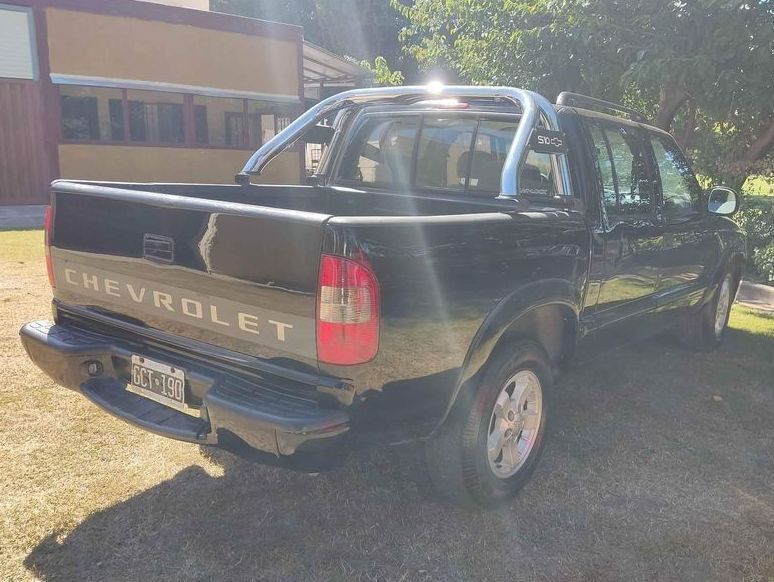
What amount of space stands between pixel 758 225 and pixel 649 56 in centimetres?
328

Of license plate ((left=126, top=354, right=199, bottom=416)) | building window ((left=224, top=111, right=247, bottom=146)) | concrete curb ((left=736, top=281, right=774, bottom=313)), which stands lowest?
concrete curb ((left=736, top=281, right=774, bottom=313))

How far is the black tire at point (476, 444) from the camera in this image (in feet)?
8.98

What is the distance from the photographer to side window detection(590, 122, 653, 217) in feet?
11.9

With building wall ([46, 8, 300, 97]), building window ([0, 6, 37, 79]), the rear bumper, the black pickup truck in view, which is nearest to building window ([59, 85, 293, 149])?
building wall ([46, 8, 300, 97])

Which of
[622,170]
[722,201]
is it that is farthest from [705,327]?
[622,170]

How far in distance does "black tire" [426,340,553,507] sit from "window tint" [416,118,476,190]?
123 cm

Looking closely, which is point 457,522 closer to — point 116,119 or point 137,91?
point 116,119

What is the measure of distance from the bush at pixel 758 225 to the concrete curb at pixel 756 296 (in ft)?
0.79

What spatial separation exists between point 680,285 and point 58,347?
155 inches

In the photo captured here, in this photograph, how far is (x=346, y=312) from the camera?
2.24 m

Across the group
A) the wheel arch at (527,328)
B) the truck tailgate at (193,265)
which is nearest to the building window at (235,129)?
the truck tailgate at (193,265)

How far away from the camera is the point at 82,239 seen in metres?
2.98

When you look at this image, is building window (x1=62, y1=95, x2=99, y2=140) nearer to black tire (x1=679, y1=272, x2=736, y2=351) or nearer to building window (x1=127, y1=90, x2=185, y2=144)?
building window (x1=127, y1=90, x2=185, y2=144)

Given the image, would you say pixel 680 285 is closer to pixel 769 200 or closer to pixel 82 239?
pixel 82 239
